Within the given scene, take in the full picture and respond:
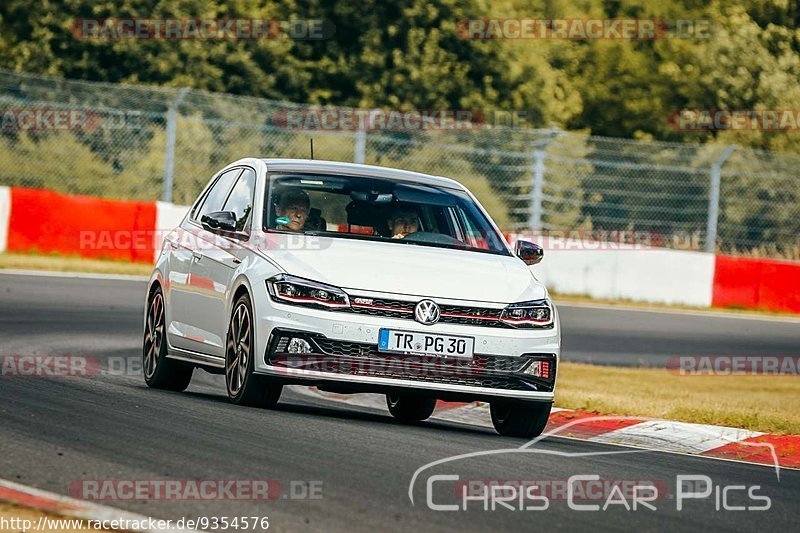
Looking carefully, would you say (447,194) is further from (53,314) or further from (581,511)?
(53,314)

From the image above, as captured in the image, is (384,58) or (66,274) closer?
(66,274)

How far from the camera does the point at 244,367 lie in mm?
9578

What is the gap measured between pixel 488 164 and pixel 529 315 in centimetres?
→ 1807

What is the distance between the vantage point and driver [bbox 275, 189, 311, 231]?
1016 centimetres

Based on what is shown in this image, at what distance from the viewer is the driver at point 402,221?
1041cm

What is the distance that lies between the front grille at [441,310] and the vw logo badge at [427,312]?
30mm

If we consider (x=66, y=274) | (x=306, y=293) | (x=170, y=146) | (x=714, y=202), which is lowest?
(x=66, y=274)

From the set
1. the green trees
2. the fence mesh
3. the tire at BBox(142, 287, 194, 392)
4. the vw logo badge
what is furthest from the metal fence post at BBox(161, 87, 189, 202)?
the vw logo badge

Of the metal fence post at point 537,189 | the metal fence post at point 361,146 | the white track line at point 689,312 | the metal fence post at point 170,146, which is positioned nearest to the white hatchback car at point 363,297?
the white track line at point 689,312

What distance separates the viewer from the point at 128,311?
1888cm

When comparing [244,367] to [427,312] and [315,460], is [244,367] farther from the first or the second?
[315,460]

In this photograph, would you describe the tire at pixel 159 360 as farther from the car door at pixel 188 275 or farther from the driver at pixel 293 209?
the driver at pixel 293 209

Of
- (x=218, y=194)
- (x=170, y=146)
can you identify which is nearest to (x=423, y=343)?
(x=218, y=194)

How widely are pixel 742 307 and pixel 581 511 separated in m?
20.2
